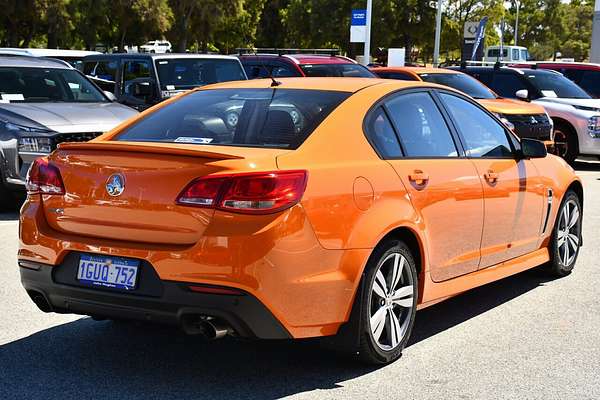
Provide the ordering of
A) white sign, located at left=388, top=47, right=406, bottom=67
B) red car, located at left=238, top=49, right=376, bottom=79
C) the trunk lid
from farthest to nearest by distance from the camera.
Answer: white sign, located at left=388, top=47, right=406, bottom=67, red car, located at left=238, top=49, right=376, bottom=79, the trunk lid

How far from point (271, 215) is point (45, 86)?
25.8 feet

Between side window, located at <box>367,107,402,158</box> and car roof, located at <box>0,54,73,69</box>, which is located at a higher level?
side window, located at <box>367,107,402,158</box>

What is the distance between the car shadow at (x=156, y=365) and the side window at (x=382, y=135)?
1150 mm

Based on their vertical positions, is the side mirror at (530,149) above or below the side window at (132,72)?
above

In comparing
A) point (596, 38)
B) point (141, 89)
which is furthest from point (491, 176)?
point (596, 38)

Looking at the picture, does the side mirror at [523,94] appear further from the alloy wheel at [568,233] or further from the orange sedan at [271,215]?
the orange sedan at [271,215]

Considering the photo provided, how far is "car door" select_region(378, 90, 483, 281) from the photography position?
5.14m

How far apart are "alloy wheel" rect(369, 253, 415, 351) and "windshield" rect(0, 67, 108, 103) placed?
7136 millimetres

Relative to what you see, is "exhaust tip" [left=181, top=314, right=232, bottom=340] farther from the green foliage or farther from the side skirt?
the green foliage

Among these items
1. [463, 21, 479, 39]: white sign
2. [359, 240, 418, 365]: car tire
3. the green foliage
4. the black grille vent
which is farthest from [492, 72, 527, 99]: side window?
the green foliage

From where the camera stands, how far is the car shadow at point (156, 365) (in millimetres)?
4477

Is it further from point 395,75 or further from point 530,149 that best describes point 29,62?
point 530,149

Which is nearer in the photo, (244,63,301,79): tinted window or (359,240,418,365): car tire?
(359,240,418,365): car tire

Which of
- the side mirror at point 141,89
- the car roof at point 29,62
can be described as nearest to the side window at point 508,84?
the side mirror at point 141,89
